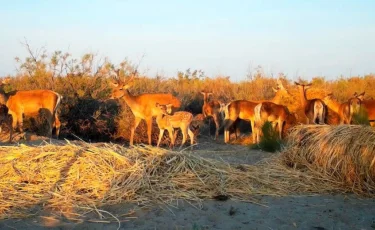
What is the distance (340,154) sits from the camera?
883 cm

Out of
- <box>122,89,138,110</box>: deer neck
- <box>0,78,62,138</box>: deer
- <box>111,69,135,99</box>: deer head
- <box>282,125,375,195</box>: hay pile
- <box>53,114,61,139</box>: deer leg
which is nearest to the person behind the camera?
<box>282,125,375,195</box>: hay pile

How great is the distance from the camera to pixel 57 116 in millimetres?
17078

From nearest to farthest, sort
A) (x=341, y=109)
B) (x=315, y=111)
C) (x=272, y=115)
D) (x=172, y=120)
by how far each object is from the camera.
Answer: (x=172, y=120) < (x=272, y=115) < (x=315, y=111) < (x=341, y=109)

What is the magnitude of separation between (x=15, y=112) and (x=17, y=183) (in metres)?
8.98

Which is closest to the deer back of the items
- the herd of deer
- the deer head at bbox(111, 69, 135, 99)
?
the herd of deer

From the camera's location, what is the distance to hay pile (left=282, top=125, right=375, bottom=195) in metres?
8.45

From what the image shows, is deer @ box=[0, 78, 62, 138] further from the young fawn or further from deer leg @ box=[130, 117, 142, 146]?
the young fawn

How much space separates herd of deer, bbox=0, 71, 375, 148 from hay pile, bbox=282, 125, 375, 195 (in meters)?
5.50

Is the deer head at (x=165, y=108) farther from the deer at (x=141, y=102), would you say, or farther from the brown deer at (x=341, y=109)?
the brown deer at (x=341, y=109)

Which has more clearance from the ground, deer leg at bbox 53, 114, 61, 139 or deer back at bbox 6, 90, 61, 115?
deer back at bbox 6, 90, 61, 115

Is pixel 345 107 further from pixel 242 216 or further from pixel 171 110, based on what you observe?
pixel 242 216

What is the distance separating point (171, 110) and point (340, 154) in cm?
867

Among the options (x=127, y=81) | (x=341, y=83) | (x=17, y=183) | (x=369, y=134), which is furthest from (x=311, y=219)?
(x=341, y=83)

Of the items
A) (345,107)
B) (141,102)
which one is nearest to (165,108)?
(141,102)
